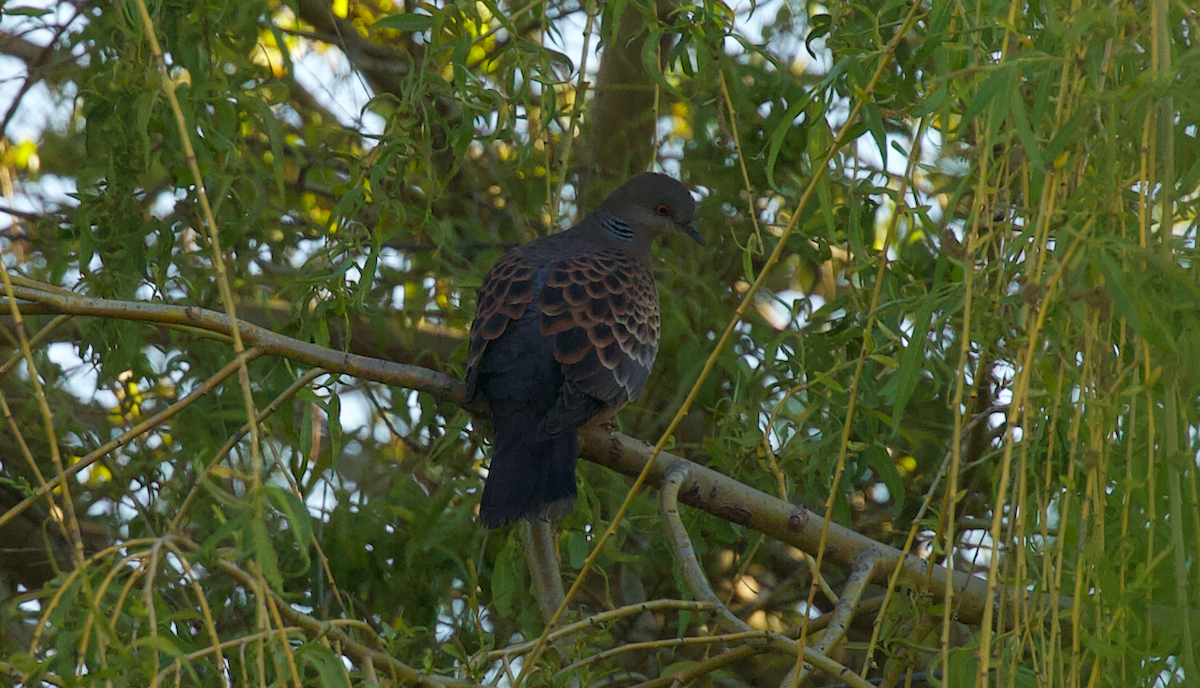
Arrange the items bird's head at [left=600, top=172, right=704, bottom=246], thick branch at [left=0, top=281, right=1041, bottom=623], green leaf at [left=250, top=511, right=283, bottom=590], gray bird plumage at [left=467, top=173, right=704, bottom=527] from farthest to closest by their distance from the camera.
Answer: bird's head at [left=600, top=172, right=704, bottom=246] < gray bird plumage at [left=467, top=173, right=704, bottom=527] < thick branch at [left=0, top=281, right=1041, bottom=623] < green leaf at [left=250, top=511, right=283, bottom=590]

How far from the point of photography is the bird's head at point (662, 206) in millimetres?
3727

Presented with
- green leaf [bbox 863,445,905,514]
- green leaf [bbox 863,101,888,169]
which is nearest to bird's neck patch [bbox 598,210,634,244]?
green leaf [bbox 863,445,905,514]

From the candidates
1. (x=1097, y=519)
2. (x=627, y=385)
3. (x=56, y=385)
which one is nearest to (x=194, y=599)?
(x=56, y=385)

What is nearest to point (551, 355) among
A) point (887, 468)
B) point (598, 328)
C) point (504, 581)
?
point (598, 328)

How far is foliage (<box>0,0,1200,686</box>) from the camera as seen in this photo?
1.36 metres

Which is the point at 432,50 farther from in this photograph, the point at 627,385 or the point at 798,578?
the point at 798,578

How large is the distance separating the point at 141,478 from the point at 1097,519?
2.39 meters

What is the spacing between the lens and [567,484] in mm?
2791

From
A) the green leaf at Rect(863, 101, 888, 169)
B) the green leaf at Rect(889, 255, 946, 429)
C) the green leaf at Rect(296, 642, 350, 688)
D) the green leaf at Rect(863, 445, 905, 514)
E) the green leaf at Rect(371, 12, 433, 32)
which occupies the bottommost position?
the green leaf at Rect(296, 642, 350, 688)

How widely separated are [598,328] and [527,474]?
51 cm

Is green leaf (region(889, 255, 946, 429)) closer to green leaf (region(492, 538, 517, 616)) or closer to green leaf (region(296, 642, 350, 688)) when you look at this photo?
green leaf (region(296, 642, 350, 688))

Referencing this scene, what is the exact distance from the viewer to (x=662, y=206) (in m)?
3.75

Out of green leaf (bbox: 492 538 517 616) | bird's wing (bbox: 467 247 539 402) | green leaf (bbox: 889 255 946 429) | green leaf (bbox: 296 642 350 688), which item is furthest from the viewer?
bird's wing (bbox: 467 247 539 402)

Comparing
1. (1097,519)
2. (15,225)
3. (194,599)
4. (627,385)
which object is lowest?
(1097,519)
